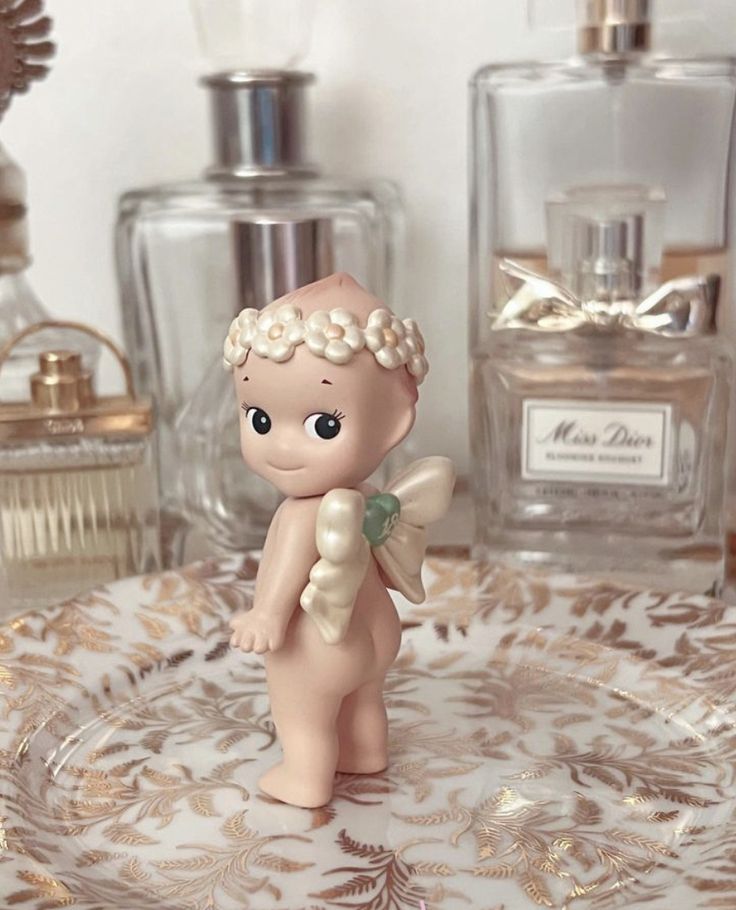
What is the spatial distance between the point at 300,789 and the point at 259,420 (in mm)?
139

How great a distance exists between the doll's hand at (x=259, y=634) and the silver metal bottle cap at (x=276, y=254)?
0.29 metres

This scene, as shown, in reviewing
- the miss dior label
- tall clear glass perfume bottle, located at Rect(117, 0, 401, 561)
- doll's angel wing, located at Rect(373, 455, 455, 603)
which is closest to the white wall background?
tall clear glass perfume bottle, located at Rect(117, 0, 401, 561)

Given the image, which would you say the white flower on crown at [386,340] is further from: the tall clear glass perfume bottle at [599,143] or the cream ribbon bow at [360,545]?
the tall clear glass perfume bottle at [599,143]

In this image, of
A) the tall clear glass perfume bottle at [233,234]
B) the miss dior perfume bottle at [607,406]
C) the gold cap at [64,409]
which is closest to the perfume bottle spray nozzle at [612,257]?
the miss dior perfume bottle at [607,406]

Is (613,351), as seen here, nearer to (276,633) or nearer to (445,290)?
(445,290)

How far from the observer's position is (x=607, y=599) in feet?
1.91

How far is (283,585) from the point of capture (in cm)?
42

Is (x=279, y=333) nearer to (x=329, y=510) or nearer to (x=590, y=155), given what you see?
(x=329, y=510)

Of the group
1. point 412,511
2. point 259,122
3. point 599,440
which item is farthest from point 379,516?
point 259,122

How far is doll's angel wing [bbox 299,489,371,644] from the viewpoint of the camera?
0.40 metres

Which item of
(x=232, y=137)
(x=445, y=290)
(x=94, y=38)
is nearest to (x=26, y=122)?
(x=94, y=38)

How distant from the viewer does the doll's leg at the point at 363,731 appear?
46 cm

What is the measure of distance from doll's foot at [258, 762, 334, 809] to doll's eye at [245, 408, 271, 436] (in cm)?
13

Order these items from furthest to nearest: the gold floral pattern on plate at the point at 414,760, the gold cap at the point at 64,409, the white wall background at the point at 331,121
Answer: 1. the white wall background at the point at 331,121
2. the gold cap at the point at 64,409
3. the gold floral pattern on plate at the point at 414,760
